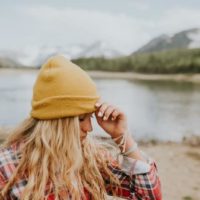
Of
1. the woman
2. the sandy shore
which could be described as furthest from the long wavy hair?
the sandy shore

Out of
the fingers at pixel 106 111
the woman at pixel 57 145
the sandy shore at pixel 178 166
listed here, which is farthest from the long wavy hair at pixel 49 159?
the sandy shore at pixel 178 166

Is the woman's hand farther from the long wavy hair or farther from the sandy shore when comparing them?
the sandy shore

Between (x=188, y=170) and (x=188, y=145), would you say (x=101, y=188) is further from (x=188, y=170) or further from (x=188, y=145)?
(x=188, y=145)

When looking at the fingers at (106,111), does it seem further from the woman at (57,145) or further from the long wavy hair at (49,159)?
the long wavy hair at (49,159)

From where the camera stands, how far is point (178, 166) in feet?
34.7

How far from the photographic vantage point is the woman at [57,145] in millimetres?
1910

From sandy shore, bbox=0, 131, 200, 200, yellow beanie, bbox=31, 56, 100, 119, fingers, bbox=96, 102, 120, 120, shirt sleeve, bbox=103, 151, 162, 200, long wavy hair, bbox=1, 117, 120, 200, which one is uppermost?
yellow beanie, bbox=31, 56, 100, 119

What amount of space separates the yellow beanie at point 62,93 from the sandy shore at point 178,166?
6.11m

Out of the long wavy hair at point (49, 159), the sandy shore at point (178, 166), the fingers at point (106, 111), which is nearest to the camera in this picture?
the long wavy hair at point (49, 159)

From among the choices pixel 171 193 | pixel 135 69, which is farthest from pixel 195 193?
pixel 135 69

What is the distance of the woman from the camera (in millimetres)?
1910

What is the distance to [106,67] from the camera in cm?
Result: 12175

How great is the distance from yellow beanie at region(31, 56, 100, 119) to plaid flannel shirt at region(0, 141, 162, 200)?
179 mm

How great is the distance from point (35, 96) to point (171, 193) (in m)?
6.46
